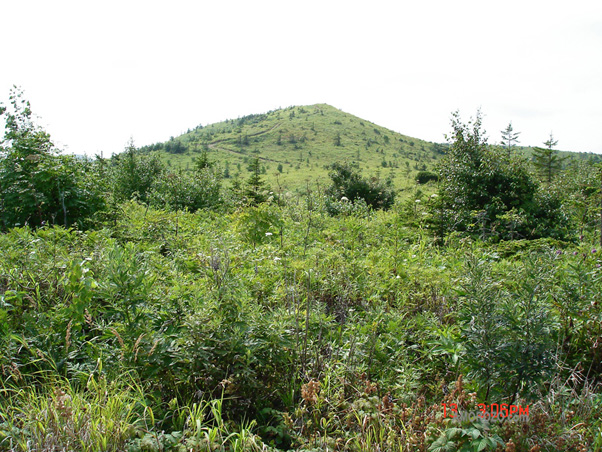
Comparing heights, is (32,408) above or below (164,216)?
below

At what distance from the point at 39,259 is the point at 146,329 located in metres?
2.22

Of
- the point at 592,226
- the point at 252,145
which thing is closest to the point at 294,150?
the point at 252,145

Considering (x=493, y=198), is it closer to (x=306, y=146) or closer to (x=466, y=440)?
(x=466, y=440)

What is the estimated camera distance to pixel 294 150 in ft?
259

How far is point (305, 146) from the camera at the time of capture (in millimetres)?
81125

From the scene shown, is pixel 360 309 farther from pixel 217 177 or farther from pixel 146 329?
pixel 217 177

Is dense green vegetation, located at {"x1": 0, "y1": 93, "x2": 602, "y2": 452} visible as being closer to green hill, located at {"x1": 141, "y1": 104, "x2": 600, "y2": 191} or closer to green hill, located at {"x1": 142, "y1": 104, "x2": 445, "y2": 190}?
green hill, located at {"x1": 141, "y1": 104, "x2": 600, "y2": 191}

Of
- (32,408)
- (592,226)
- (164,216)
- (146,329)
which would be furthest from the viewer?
(592,226)
